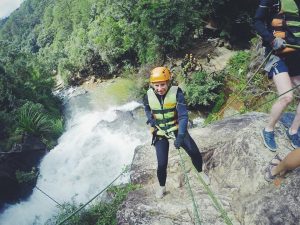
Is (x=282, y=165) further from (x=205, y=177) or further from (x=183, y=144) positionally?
(x=205, y=177)

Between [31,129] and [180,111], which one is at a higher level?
[180,111]

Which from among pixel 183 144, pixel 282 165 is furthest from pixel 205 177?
pixel 282 165

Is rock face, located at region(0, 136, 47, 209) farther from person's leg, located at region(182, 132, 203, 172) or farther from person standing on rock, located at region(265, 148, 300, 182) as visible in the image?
person standing on rock, located at region(265, 148, 300, 182)

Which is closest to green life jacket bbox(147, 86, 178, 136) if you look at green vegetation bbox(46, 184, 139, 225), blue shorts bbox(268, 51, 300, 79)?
blue shorts bbox(268, 51, 300, 79)

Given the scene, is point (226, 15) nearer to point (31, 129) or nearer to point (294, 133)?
point (31, 129)

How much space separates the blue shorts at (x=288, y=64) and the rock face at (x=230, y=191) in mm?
1401

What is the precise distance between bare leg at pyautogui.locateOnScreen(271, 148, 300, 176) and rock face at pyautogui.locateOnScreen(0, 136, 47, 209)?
43.6ft

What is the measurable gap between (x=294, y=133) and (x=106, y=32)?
24334 millimetres

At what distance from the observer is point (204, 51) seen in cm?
2145

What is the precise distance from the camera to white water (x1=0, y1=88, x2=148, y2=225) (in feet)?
47.6

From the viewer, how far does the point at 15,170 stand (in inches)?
634

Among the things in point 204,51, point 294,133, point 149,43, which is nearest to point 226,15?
point 204,51

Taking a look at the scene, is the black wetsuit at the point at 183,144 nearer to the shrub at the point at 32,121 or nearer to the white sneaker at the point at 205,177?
the white sneaker at the point at 205,177

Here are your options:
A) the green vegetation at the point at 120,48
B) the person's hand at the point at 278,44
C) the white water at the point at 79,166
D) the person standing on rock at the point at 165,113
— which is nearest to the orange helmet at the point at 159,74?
the person standing on rock at the point at 165,113
